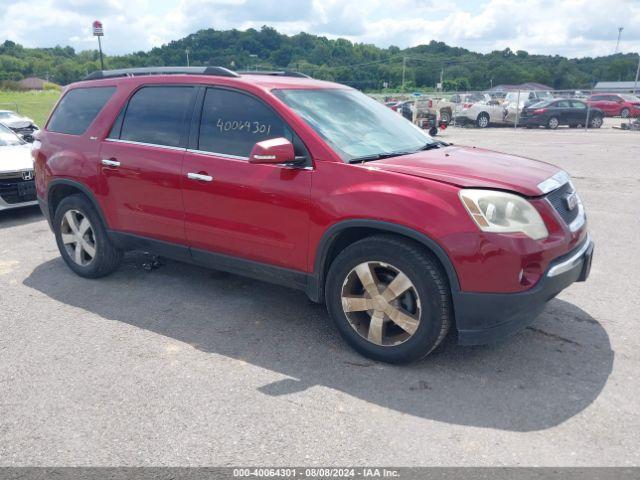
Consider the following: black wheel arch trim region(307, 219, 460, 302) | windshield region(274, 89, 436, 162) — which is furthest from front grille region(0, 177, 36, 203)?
black wheel arch trim region(307, 219, 460, 302)

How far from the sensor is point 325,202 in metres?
3.60

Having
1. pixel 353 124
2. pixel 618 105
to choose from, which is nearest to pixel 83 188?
pixel 353 124

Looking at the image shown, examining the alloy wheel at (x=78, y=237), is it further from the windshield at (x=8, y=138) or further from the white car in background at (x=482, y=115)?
the white car in background at (x=482, y=115)

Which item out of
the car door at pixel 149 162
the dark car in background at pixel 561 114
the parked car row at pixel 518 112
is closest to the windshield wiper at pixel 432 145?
the car door at pixel 149 162

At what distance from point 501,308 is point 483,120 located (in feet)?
85.2

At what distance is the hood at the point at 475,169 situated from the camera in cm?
331

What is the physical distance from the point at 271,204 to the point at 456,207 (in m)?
1.30

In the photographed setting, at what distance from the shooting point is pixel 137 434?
2910 millimetres

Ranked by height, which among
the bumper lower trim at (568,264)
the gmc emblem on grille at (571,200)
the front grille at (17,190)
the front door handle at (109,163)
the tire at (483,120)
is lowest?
the tire at (483,120)

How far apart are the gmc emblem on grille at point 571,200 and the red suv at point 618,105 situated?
3131 centimetres

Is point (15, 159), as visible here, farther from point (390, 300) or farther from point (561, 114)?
point (561, 114)

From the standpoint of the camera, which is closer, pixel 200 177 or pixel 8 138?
pixel 200 177

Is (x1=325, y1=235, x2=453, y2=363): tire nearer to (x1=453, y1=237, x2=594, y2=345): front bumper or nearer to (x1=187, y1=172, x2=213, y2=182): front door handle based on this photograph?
(x1=453, y1=237, x2=594, y2=345): front bumper

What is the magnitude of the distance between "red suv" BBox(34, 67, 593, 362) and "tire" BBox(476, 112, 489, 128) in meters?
24.0
